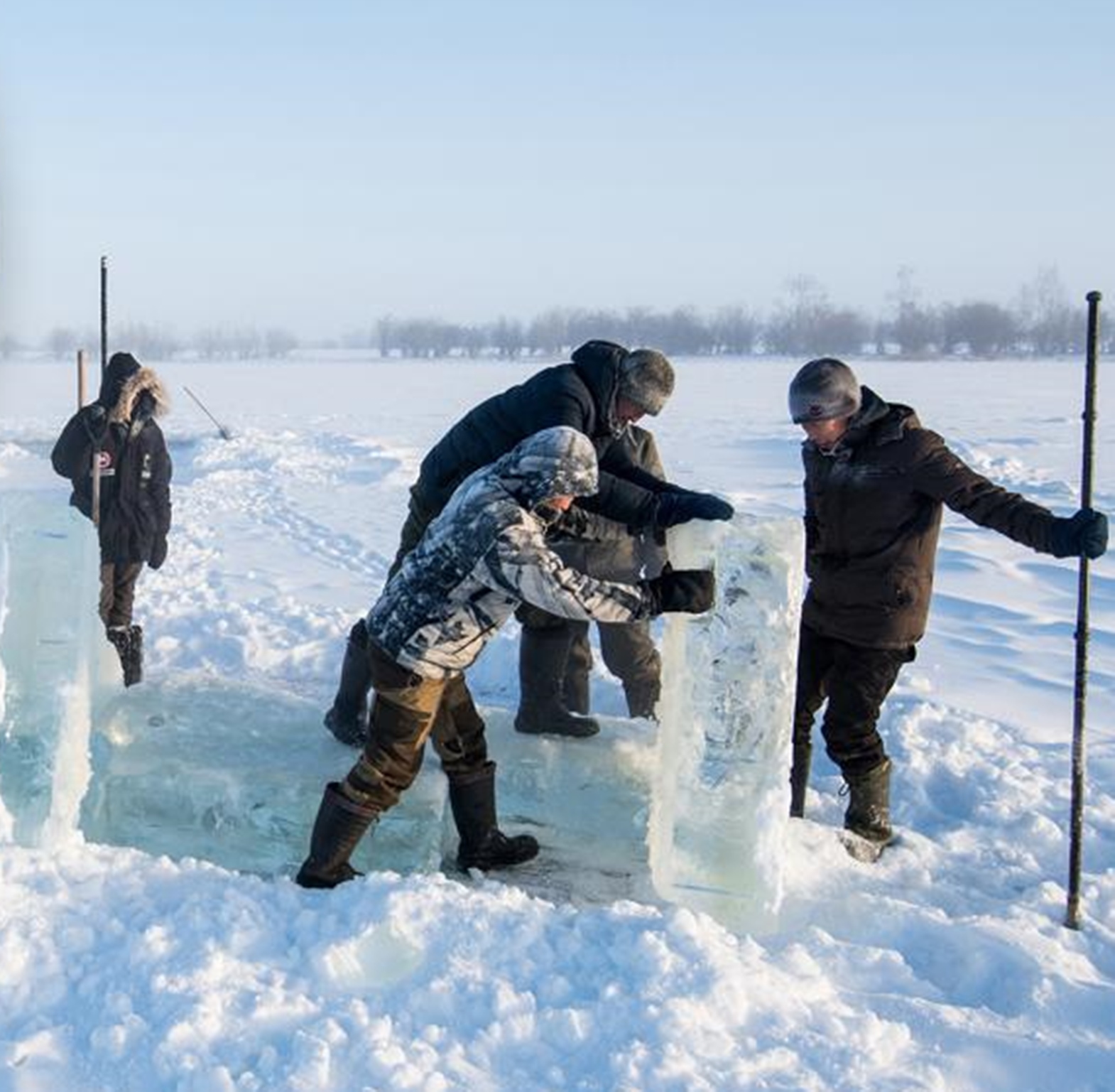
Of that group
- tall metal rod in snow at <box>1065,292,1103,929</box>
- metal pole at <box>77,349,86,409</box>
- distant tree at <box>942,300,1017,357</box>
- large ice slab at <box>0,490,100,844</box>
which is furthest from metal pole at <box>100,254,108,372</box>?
distant tree at <box>942,300,1017,357</box>

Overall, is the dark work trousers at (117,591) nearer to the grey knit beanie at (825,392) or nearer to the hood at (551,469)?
the hood at (551,469)

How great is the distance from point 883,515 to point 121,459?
11.8 ft

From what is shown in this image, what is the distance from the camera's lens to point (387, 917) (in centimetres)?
306

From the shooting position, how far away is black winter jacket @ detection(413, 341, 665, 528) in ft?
13.0

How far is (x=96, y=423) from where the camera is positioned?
5.69m

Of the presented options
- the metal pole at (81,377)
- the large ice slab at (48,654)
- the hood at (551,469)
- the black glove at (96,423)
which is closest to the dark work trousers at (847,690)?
the hood at (551,469)

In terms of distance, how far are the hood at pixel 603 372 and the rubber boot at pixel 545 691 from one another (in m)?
1.09

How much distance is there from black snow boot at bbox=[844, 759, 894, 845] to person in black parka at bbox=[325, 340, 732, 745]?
1230 millimetres

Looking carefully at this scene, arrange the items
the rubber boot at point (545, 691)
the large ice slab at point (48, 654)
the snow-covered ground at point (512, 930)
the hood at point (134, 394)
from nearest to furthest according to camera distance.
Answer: the snow-covered ground at point (512, 930)
the large ice slab at point (48, 654)
the rubber boot at point (545, 691)
the hood at point (134, 394)

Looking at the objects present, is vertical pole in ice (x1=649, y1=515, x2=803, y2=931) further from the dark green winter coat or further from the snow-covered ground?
the dark green winter coat

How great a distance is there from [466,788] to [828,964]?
48.7 inches

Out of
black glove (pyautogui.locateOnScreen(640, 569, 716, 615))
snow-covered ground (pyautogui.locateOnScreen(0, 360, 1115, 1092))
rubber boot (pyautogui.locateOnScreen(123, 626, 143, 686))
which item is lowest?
snow-covered ground (pyautogui.locateOnScreen(0, 360, 1115, 1092))

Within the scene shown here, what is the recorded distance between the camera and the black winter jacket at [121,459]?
5680 millimetres

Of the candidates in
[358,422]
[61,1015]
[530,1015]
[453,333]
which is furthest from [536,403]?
[453,333]
